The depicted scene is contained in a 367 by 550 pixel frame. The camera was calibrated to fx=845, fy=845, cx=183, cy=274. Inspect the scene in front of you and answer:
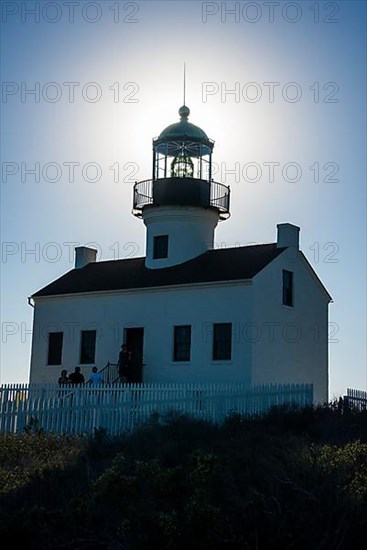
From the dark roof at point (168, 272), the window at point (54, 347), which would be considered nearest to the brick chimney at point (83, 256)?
the dark roof at point (168, 272)

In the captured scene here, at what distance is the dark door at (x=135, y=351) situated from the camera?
2708 centimetres

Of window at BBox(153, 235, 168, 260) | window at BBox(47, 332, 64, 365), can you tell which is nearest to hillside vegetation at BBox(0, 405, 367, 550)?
window at BBox(153, 235, 168, 260)

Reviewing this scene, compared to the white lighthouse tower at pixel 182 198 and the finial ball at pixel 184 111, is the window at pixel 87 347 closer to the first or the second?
the white lighthouse tower at pixel 182 198

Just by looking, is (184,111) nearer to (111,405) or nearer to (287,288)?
(287,288)

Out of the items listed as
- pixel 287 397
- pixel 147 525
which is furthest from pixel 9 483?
pixel 287 397

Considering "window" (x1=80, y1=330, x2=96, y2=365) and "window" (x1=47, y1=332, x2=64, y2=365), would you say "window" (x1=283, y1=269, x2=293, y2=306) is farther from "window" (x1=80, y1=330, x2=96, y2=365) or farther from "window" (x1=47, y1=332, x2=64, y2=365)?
"window" (x1=47, y1=332, x2=64, y2=365)

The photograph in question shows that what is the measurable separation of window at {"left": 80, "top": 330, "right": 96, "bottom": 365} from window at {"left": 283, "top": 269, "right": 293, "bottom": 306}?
6.62m

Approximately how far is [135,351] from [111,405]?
10.3 m

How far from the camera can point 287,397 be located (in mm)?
20578

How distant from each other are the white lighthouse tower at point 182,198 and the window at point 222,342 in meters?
3.80

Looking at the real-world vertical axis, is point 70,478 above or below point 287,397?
below

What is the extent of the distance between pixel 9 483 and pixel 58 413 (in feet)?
16.5

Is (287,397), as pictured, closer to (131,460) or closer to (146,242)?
(131,460)

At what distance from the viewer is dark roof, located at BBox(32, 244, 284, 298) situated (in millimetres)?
26078
